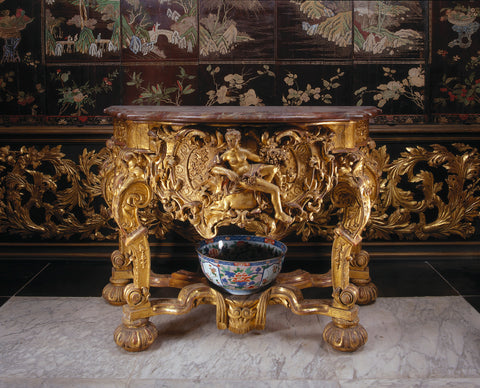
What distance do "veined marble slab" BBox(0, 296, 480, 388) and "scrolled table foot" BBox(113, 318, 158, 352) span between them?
0.03m

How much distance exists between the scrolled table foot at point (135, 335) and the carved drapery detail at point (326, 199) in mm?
876

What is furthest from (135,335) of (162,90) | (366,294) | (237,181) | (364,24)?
(364,24)

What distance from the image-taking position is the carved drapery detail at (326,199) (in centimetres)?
286

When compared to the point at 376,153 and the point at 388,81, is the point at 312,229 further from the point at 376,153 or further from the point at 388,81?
the point at 388,81

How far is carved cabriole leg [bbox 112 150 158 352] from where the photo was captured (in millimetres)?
1920

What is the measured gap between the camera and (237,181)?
1.78 meters

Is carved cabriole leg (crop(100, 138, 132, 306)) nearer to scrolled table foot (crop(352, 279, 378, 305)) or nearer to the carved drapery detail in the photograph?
the carved drapery detail

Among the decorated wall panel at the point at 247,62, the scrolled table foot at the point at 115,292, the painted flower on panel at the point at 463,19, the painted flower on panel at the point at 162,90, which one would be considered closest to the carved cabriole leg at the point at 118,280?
the scrolled table foot at the point at 115,292

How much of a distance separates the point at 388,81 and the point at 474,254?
1.10 meters

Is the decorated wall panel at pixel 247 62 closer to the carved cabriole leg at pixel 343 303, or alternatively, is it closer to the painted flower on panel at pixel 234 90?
the painted flower on panel at pixel 234 90

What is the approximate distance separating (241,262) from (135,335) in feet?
1.60

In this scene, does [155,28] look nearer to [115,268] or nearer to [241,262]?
[115,268]

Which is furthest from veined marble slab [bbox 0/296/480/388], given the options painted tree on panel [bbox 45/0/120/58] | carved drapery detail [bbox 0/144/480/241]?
painted tree on panel [bbox 45/0/120/58]

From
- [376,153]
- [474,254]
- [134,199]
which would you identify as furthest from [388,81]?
[134,199]
